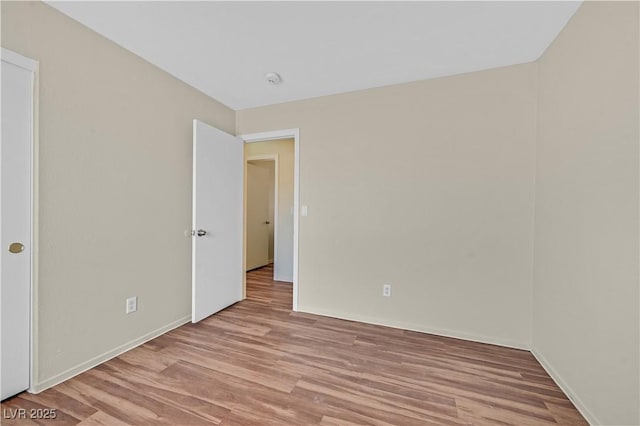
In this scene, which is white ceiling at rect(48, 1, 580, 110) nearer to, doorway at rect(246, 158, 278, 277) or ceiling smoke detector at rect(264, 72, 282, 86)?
ceiling smoke detector at rect(264, 72, 282, 86)

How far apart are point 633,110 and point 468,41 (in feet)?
3.57

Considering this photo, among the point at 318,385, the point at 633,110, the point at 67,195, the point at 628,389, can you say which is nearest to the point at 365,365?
the point at 318,385

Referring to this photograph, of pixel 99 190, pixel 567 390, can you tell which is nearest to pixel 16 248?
pixel 99 190

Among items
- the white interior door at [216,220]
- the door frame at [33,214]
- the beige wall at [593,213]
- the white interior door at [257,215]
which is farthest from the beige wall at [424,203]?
the white interior door at [257,215]

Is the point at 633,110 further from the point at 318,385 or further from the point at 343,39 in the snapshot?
the point at 318,385

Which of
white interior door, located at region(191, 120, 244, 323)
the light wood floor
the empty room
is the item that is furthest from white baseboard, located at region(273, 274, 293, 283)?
the light wood floor

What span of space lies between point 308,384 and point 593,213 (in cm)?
194

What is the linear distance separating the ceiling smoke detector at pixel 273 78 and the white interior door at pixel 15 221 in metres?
1.52

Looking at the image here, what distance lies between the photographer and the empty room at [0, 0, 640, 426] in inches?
54.2

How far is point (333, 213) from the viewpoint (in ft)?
8.81

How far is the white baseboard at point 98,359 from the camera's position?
1538 mm

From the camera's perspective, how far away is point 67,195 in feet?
5.39

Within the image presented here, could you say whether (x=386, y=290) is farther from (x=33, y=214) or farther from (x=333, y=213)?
(x=33, y=214)

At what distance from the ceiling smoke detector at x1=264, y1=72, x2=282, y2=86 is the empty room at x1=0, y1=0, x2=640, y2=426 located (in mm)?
39
